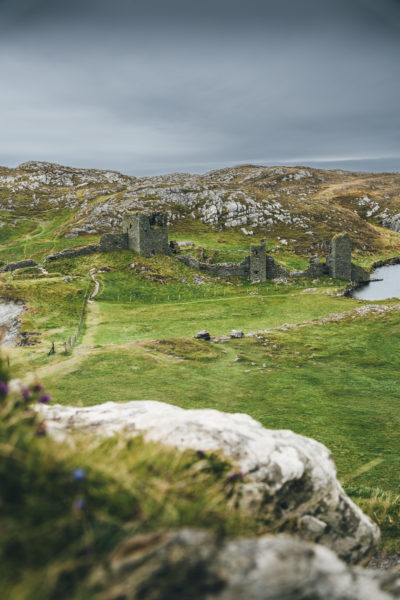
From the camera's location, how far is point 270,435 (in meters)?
5.32

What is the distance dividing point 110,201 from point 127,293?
6460cm

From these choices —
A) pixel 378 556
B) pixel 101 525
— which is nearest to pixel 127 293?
pixel 378 556

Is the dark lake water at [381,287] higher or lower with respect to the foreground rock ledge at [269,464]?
lower

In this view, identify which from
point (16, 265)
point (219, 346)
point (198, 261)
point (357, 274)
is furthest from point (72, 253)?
point (357, 274)

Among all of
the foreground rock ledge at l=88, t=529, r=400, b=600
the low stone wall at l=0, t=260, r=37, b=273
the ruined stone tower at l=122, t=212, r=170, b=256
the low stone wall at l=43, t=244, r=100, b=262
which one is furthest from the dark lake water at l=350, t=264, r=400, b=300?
the foreground rock ledge at l=88, t=529, r=400, b=600

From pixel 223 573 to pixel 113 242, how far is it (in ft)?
178

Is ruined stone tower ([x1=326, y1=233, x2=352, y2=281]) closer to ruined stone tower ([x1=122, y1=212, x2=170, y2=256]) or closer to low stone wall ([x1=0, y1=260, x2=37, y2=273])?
ruined stone tower ([x1=122, y1=212, x2=170, y2=256])

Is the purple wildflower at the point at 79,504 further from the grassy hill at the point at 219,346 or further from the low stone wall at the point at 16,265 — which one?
the low stone wall at the point at 16,265

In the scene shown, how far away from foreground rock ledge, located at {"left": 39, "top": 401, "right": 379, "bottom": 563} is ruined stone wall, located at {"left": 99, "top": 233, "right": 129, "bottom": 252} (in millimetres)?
50194

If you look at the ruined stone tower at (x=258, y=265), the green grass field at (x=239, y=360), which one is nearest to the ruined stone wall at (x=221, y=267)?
the ruined stone tower at (x=258, y=265)

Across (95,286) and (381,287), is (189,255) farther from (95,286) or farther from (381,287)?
(381,287)

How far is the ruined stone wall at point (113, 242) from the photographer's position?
5300 centimetres

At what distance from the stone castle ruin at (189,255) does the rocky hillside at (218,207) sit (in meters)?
21.2

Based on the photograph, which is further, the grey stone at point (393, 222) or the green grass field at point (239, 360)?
the grey stone at point (393, 222)
